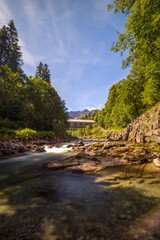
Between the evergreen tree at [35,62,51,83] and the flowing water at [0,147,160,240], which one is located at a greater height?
the evergreen tree at [35,62,51,83]

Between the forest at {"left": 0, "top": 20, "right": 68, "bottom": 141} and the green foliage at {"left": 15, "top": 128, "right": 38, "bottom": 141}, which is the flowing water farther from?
the forest at {"left": 0, "top": 20, "right": 68, "bottom": 141}

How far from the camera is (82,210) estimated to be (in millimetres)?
2330

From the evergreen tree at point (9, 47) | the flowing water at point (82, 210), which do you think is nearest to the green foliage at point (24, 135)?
the flowing water at point (82, 210)

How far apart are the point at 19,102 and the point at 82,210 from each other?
22717mm

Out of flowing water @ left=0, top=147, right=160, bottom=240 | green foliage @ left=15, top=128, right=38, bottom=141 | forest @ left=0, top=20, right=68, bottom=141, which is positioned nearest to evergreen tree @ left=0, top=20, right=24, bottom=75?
forest @ left=0, top=20, right=68, bottom=141

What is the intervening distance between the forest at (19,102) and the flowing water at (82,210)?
528 inches

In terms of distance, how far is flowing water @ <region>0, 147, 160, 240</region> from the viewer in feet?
5.70

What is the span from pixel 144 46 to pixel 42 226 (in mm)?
10778

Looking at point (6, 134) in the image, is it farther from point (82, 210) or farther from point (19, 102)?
point (82, 210)

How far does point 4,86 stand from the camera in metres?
19.8

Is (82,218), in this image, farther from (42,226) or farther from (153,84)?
(153,84)

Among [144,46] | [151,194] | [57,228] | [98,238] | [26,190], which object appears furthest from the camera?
[144,46]

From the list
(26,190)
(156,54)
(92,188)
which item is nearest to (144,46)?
(156,54)

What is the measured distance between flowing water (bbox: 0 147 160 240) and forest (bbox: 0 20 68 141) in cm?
1342
